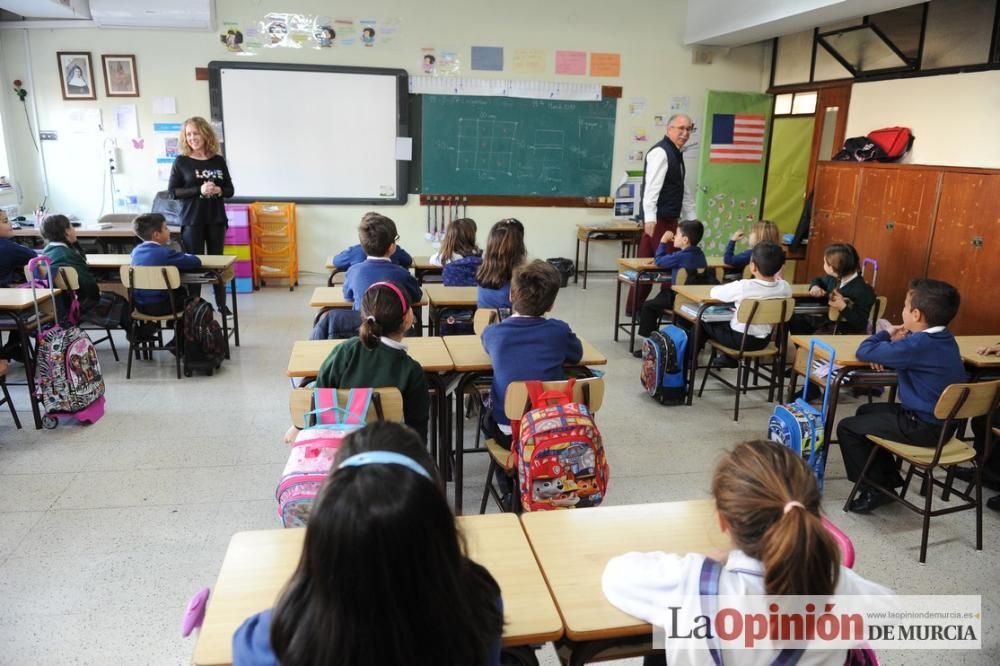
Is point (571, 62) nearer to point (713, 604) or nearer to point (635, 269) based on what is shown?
point (635, 269)

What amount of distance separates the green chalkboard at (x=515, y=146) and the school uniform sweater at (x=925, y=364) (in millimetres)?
5333

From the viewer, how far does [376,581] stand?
877 mm

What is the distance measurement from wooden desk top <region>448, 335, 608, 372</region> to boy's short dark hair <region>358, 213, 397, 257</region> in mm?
727

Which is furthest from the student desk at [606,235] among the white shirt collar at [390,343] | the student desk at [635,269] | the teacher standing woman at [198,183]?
the white shirt collar at [390,343]

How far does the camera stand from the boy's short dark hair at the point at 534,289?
2.63 meters

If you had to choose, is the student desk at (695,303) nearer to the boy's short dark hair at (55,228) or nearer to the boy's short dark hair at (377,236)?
the boy's short dark hair at (377,236)

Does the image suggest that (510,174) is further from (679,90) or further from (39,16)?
(39,16)

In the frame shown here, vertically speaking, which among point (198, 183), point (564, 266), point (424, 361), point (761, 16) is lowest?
point (564, 266)

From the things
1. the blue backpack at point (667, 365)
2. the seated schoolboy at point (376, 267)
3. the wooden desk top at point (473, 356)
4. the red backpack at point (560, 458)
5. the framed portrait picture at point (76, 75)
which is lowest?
the blue backpack at point (667, 365)

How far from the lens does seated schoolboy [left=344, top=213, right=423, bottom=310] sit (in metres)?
3.55

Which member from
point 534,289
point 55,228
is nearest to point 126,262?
point 55,228

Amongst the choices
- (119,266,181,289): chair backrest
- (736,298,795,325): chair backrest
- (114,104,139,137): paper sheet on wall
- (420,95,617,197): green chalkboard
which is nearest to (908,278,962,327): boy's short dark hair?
(736,298,795,325): chair backrest

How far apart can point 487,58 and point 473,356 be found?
5350mm

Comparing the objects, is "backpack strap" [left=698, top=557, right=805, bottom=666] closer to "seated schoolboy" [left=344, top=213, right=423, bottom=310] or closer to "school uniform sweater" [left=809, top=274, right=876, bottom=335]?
"seated schoolboy" [left=344, top=213, right=423, bottom=310]
